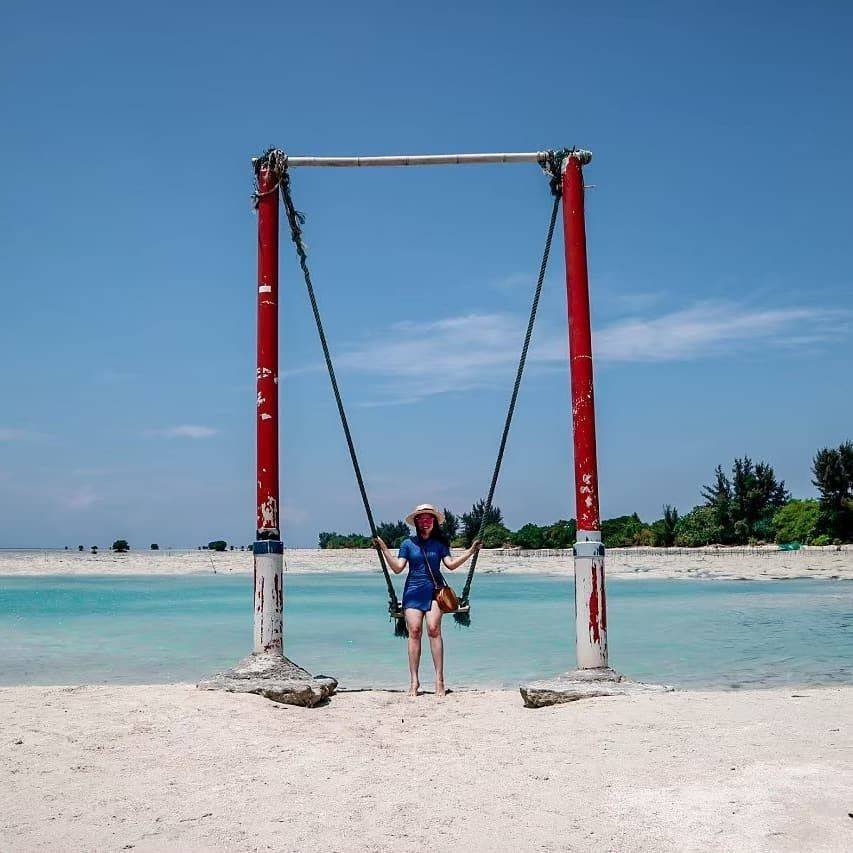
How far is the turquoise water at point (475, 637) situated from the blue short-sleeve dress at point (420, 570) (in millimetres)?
1790

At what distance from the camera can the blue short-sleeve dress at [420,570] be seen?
7613mm

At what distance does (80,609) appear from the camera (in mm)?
20250

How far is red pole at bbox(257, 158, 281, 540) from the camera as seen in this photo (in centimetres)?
738

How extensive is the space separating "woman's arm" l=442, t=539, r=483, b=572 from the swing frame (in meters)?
0.24

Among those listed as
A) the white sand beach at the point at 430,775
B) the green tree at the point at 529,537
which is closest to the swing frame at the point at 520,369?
the white sand beach at the point at 430,775

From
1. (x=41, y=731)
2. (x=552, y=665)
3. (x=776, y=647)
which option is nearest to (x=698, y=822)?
(x=41, y=731)

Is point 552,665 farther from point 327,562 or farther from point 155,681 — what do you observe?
point 327,562

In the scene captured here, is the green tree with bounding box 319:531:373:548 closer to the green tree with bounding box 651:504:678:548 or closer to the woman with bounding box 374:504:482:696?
the green tree with bounding box 651:504:678:548

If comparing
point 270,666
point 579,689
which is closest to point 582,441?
point 579,689

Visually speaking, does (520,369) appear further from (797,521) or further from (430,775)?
(797,521)

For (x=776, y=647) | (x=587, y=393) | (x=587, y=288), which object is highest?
(x=587, y=288)

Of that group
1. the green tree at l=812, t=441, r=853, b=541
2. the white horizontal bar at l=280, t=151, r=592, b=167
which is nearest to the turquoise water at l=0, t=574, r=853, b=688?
the white horizontal bar at l=280, t=151, r=592, b=167

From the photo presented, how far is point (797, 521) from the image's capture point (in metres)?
41.3

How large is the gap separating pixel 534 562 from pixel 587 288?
1410 inches
